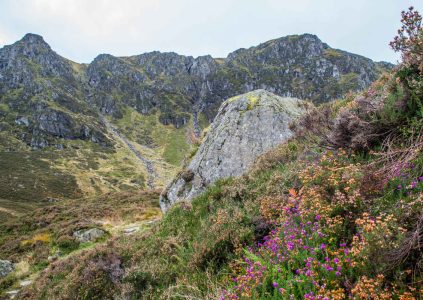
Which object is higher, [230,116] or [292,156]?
[230,116]

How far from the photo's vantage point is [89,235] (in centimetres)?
2088

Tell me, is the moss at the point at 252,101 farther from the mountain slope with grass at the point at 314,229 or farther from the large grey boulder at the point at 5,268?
the large grey boulder at the point at 5,268

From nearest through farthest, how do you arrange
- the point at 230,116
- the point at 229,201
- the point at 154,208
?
the point at 229,201, the point at 230,116, the point at 154,208

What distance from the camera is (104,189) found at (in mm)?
113000

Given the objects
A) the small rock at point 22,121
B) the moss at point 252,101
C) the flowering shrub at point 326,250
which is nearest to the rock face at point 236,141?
the moss at point 252,101

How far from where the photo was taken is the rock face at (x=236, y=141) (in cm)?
1520

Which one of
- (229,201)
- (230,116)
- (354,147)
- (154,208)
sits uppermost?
(230,116)

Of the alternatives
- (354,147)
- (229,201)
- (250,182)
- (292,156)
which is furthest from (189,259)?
(292,156)

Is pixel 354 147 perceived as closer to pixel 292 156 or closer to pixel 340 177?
pixel 340 177

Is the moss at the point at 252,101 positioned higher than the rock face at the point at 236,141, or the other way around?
the moss at the point at 252,101

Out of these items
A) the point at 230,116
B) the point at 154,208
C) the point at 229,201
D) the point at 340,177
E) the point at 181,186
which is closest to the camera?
the point at 340,177

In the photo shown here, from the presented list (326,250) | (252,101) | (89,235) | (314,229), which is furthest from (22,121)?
(326,250)

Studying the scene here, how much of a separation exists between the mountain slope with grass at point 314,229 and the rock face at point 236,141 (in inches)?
228

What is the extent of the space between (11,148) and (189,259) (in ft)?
Result: 588
